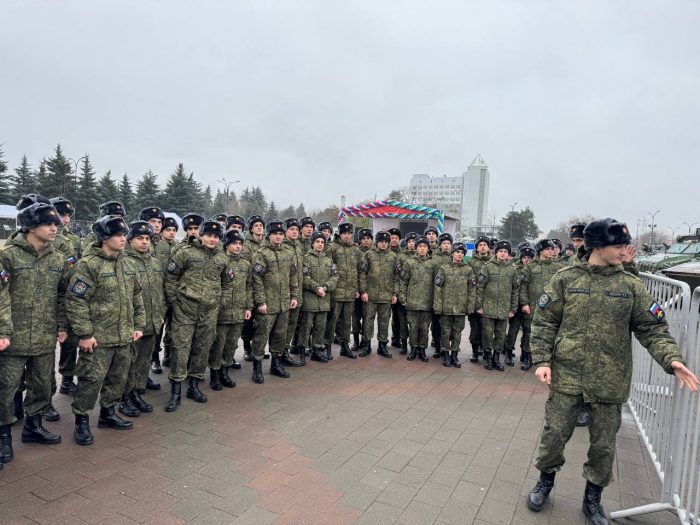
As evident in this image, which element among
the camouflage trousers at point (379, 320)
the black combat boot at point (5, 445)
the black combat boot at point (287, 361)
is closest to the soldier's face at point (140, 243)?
the black combat boot at point (5, 445)

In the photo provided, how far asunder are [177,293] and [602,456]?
4312 millimetres

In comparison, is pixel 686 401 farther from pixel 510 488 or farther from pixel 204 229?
pixel 204 229

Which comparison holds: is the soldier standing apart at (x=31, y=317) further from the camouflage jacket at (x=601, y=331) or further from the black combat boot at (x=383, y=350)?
the black combat boot at (x=383, y=350)

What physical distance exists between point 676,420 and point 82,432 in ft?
15.4

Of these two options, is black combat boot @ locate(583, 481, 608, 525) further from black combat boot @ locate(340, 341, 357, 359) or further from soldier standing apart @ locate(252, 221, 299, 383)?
black combat boot @ locate(340, 341, 357, 359)

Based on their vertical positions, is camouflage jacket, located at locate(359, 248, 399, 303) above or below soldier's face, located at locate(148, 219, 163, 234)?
below

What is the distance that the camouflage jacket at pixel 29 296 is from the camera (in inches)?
146

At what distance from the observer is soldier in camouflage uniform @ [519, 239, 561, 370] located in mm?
7301

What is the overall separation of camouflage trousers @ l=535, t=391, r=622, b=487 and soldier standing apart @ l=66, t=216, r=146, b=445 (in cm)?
366

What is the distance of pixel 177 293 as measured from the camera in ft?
16.9

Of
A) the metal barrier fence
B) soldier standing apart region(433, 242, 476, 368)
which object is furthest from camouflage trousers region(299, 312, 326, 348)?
the metal barrier fence

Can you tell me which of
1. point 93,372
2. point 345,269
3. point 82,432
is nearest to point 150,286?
point 93,372

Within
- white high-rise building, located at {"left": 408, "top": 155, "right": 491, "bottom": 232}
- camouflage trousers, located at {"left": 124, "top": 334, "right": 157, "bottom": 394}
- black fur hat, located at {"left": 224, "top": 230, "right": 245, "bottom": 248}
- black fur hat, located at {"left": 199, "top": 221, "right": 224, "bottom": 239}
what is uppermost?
white high-rise building, located at {"left": 408, "top": 155, "right": 491, "bottom": 232}

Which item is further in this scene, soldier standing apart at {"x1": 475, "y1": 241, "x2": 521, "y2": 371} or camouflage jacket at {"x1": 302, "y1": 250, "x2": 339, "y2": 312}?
soldier standing apart at {"x1": 475, "y1": 241, "x2": 521, "y2": 371}
